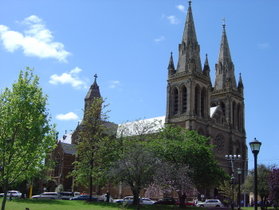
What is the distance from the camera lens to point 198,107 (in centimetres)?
7344

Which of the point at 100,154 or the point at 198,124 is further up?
the point at 198,124

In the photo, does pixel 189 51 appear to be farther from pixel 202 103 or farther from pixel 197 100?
pixel 202 103

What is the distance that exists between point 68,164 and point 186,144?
139 feet

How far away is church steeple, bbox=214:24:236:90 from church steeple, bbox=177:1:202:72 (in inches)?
429

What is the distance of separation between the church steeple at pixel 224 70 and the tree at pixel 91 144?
149 ft

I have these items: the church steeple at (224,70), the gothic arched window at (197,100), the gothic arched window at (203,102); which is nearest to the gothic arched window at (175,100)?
the gothic arched window at (197,100)

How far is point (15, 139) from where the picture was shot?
24.9m

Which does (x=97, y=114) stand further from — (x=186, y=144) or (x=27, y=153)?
(x=27, y=153)

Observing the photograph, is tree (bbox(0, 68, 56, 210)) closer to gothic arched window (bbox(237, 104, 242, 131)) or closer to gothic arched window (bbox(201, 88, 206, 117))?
gothic arched window (bbox(201, 88, 206, 117))

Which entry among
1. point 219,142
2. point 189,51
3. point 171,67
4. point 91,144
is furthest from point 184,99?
point 91,144

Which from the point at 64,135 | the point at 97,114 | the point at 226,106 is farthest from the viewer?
the point at 64,135

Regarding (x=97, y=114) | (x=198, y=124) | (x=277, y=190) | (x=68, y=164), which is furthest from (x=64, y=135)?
(x=277, y=190)

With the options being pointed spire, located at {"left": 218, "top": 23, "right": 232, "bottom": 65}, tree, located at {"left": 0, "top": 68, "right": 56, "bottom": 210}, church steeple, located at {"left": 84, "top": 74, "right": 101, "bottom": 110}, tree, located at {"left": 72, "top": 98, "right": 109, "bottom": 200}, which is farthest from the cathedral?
tree, located at {"left": 0, "top": 68, "right": 56, "bottom": 210}

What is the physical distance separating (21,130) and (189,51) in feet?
184
